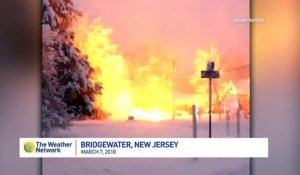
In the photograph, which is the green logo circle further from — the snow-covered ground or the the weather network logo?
the snow-covered ground

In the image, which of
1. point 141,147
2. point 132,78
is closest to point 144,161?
point 141,147

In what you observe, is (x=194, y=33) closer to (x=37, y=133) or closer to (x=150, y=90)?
(x=150, y=90)

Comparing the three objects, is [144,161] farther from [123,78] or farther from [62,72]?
[62,72]

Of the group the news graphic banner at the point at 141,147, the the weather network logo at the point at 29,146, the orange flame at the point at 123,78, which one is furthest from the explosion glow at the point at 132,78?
the the weather network logo at the point at 29,146

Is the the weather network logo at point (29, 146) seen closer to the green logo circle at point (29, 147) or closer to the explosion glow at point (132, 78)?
the green logo circle at point (29, 147)

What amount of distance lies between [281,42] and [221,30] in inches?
17.4

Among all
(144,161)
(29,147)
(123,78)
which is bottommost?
(144,161)

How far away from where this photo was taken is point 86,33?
326 centimetres

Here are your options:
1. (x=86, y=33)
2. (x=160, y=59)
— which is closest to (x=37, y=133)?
(x=86, y=33)

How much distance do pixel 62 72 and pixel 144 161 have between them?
2.88ft

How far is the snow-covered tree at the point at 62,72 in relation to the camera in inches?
127

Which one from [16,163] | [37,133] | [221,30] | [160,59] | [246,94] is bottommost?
[16,163]

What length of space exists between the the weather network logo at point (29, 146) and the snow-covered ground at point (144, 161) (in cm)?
12

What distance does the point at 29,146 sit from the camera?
3.25m
